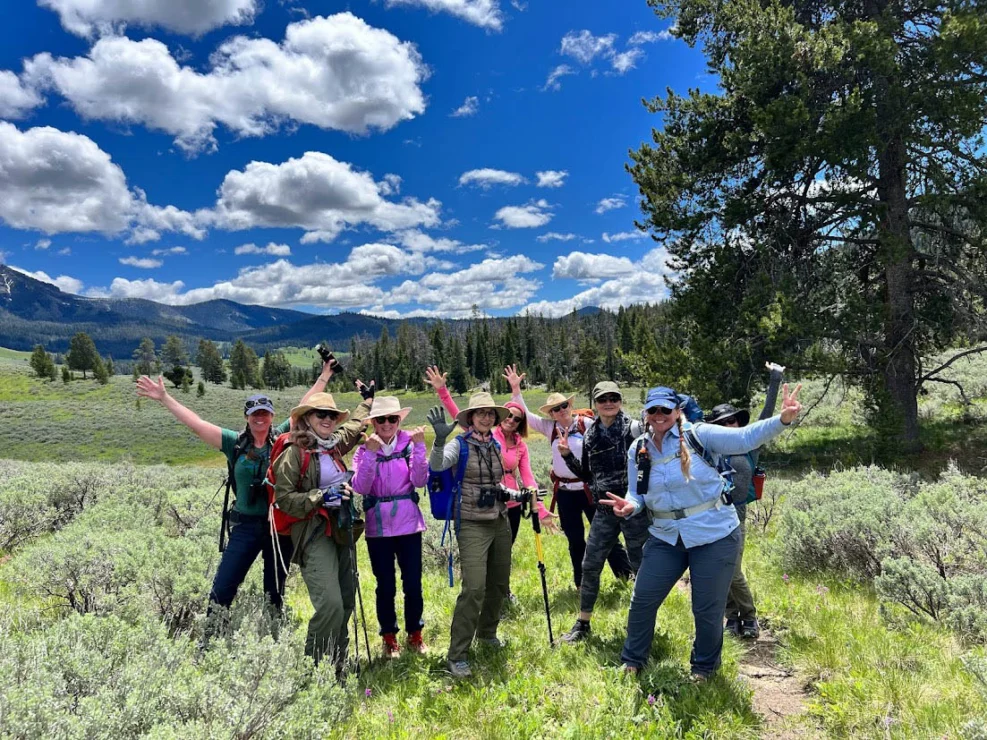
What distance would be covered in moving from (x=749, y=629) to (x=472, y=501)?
286 cm

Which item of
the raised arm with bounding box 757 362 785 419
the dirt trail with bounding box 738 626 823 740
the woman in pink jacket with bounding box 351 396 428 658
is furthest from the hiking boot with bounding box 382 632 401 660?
the raised arm with bounding box 757 362 785 419

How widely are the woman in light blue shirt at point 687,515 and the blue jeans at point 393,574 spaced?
76.9 inches

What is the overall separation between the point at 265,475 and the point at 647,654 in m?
3.47

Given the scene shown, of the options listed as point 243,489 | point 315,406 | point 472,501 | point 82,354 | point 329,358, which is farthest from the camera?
point 82,354

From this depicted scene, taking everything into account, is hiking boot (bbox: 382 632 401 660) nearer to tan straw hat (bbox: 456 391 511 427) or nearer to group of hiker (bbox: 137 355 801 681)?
group of hiker (bbox: 137 355 801 681)

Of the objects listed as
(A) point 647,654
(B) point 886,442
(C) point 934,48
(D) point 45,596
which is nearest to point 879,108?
(C) point 934,48

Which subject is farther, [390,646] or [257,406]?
[390,646]

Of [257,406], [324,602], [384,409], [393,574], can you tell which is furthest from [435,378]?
[324,602]

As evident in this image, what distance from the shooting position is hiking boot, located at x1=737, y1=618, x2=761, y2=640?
4.51 m

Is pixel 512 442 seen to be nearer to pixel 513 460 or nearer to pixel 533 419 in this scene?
pixel 513 460

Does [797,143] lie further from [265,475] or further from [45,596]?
[45,596]

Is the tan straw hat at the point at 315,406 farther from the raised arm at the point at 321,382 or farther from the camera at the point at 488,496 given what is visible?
the camera at the point at 488,496

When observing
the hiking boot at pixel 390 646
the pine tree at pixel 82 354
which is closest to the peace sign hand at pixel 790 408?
the hiking boot at pixel 390 646

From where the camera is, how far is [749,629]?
4.53 meters
